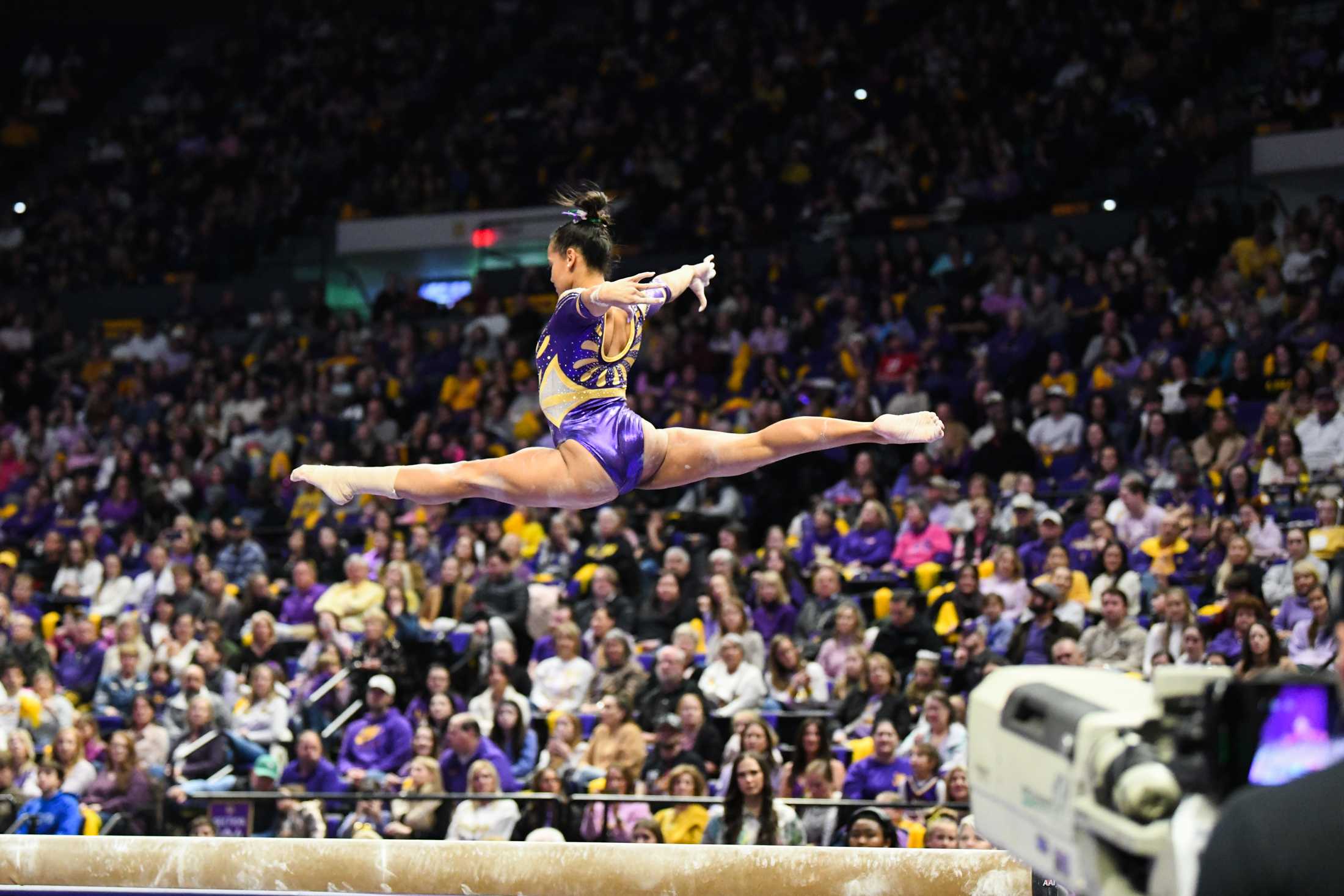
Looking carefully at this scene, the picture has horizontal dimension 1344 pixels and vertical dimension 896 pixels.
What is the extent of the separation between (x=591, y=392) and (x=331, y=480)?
39.1 inches

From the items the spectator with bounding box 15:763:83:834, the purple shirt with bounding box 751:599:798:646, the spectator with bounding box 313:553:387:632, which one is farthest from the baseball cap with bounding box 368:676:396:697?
the purple shirt with bounding box 751:599:798:646

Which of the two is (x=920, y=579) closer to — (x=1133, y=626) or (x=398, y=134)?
(x=1133, y=626)

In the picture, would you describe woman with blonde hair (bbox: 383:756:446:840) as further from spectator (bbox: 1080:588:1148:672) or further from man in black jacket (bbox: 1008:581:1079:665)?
spectator (bbox: 1080:588:1148:672)

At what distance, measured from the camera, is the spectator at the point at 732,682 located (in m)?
9.43

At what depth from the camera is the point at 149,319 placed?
58.3 feet

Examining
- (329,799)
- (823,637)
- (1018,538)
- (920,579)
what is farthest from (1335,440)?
(329,799)

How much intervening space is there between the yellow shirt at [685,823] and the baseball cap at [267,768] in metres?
2.95

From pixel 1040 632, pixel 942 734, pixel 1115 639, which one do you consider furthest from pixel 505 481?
pixel 1115 639

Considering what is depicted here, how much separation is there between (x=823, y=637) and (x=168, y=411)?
28.6 feet

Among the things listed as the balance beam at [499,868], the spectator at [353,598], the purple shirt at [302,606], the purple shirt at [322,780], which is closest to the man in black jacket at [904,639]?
the purple shirt at [322,780]

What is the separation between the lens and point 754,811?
7426mm

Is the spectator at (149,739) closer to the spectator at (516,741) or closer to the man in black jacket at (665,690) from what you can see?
the spectator at (516,741)

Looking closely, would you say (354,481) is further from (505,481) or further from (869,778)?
(869,778)

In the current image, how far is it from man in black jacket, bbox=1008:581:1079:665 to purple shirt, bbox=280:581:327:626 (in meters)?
5.46
